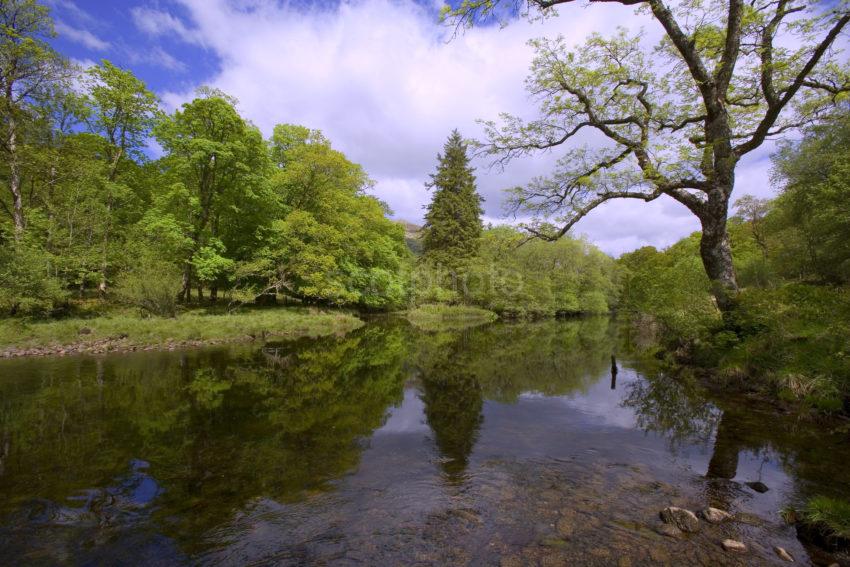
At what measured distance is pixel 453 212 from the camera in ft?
151

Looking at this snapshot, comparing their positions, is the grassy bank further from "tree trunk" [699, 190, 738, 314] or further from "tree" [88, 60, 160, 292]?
"tree" [88, 60, 160, 292]

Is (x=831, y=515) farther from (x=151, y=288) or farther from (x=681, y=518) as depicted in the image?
(x=151, y=288)

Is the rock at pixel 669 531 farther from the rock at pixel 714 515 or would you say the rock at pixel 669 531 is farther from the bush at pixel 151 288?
the bush at pixel 151 288

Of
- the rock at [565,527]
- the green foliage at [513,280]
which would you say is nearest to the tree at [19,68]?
the rock at [565,527]

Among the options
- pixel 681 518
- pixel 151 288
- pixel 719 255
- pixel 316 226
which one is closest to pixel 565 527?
pixel 681 518

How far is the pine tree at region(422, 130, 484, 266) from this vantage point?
45312 millimetres

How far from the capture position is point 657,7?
9875 millimetres

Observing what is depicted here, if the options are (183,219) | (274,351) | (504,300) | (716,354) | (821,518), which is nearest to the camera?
(821,518)

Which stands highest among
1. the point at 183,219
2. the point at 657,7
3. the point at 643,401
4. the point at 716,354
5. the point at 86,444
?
the point at 657,7

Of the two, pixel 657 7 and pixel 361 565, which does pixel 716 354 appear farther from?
pixel 361 565

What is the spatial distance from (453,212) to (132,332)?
115 ft

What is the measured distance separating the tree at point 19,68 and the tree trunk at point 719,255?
93.8 ft

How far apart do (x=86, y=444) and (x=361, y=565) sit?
6171 mm

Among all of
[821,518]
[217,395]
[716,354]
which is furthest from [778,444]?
[217,395]
